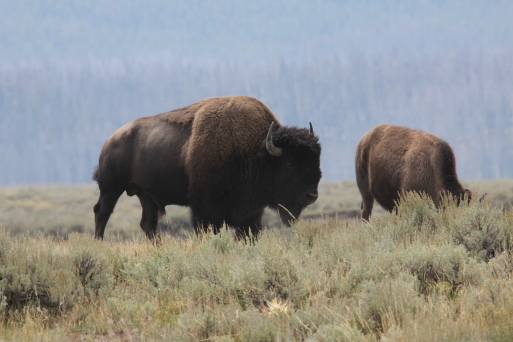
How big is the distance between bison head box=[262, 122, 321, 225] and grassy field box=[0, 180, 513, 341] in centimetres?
144

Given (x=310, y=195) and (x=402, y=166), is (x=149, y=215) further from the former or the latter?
(x=402, y=166)

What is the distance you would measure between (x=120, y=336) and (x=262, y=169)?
4.47 meters

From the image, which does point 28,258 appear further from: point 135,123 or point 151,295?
point 135,123

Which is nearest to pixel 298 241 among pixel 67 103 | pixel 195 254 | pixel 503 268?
pixel 195 254

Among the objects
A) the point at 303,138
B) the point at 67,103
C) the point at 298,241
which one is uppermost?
the point at 303,138

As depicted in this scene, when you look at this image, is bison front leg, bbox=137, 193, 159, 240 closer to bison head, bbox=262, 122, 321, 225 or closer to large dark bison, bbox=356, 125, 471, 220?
bison head, bbox=262, 122, 321, 225

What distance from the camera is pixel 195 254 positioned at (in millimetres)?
6781

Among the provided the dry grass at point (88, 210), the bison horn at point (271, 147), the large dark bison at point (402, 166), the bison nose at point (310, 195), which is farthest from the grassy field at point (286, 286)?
the dry grass at point (88, 210)

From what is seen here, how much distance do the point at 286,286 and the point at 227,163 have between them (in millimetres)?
4077

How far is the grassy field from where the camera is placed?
481 centimetres

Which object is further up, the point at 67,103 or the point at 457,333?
the point at 457,333

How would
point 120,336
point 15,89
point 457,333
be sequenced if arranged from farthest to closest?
point 15,89 < point 120,336 < point 457,333

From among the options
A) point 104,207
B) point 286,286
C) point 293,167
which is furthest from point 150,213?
point 286,286

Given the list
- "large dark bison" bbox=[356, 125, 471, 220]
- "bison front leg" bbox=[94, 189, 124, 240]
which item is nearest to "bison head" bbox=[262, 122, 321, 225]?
"large dark bison" bbox=[356, 125, 471, 220]
